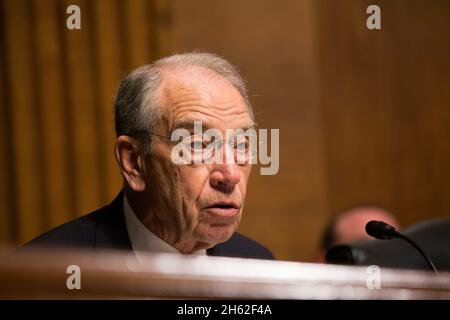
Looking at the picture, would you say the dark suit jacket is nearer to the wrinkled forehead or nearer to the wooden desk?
the wooden desk

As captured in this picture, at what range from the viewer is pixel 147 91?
2.21 metres

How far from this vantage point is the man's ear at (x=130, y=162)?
2275 mm

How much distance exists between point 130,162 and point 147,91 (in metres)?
0.22

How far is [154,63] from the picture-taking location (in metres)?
2.30

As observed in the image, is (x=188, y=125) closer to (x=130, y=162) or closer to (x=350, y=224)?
(x=130, y=162)

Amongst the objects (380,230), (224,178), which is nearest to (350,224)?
(380,230)

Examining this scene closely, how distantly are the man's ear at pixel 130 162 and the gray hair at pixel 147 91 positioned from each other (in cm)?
3

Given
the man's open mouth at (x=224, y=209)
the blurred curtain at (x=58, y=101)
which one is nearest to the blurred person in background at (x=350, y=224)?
the blurred curtain at (x=58, y=101)

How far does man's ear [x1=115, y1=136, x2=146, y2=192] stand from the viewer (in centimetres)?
228

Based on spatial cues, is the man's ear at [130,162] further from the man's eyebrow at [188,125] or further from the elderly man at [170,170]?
the man's eyebrow at [188,125]

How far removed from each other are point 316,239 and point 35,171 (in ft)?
4.76

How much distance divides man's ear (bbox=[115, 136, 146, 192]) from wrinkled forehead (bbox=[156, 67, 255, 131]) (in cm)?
13

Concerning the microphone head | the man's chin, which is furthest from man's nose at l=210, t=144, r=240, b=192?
the microphone head
